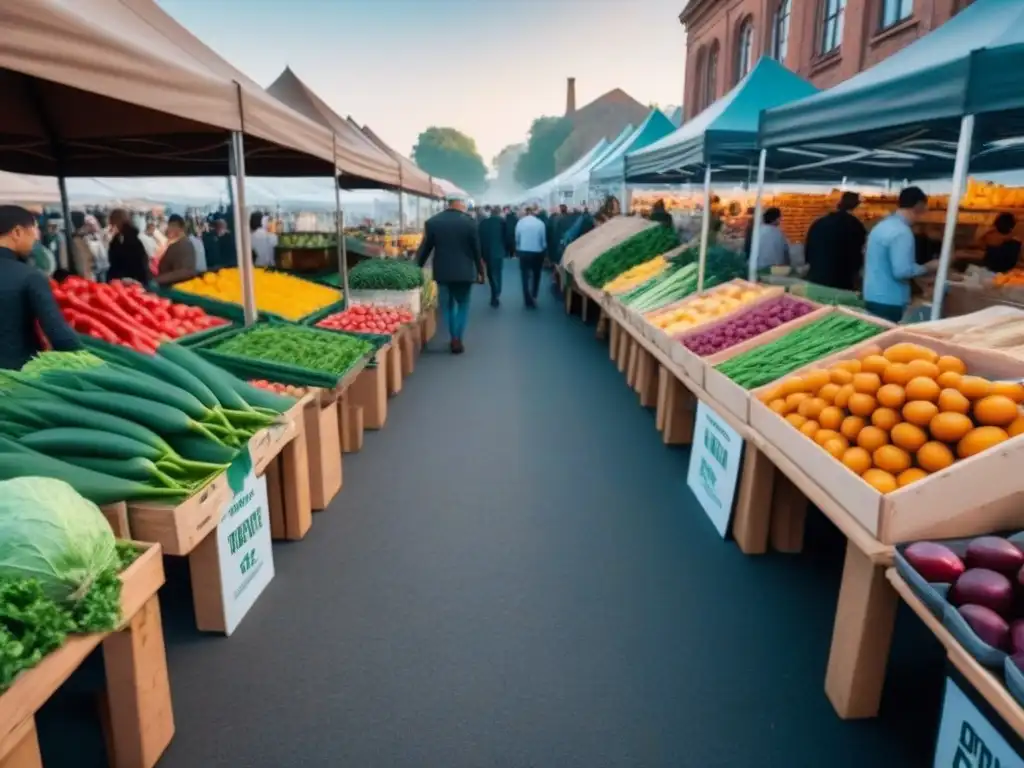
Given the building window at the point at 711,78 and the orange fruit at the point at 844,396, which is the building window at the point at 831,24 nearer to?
the building window at the point at 711,78

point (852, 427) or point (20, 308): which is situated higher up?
point (20, 308)

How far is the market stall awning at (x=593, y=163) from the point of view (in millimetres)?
17297

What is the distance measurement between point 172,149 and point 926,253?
27.7ft

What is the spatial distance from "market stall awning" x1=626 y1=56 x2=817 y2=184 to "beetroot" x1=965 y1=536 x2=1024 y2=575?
4951mm

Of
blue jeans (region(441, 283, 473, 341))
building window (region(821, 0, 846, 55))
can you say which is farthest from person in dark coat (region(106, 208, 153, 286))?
building window (region(821, 0, 846, 55))

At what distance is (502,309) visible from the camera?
13625mm

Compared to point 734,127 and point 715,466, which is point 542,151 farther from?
→ point 715,466

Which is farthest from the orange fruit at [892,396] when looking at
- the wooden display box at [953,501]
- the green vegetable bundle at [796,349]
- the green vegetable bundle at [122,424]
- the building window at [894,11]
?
the building window at [894,11]

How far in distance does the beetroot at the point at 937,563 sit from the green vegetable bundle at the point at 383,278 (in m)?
6.44

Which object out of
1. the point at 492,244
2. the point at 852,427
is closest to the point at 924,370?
the point at 852,427

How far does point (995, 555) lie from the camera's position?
209 cm

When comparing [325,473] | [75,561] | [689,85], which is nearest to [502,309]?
[325,473]

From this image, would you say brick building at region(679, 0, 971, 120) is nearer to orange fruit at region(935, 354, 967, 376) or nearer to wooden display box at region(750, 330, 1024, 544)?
orange fruit at region(935, 354, 967, 376)

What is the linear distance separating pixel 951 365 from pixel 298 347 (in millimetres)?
3607
